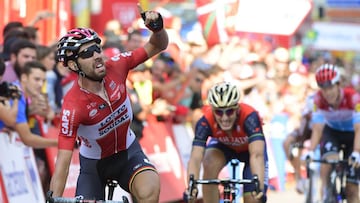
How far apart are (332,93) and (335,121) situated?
97cm

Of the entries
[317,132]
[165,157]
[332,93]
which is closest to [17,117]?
[332,93]

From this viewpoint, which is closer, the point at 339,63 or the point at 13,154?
the point at 13,154

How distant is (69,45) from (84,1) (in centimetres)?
1170

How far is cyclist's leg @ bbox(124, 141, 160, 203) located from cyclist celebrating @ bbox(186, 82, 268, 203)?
1.35 m

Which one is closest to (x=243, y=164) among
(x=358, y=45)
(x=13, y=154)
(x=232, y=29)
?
(x=13, y=154)

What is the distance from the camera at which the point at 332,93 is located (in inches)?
492

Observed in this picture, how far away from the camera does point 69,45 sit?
8055 millimetres

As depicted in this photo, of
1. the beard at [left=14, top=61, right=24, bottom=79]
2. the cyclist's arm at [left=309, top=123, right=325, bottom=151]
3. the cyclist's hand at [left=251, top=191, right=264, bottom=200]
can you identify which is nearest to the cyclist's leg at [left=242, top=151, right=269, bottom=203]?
the cyclist's hand at [left=251, top=191, right=264, bottom=200]

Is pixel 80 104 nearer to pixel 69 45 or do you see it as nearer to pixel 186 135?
pixel 69 45

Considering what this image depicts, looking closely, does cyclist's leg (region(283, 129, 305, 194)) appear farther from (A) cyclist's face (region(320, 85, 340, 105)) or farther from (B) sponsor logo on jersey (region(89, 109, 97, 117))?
(B) sponsor logo on jersey (region(89, 109, 97, 117))

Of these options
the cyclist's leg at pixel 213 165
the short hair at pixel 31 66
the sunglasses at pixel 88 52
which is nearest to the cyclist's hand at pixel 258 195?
the cyclist's leg at pixel 213 165

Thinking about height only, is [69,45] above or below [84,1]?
below

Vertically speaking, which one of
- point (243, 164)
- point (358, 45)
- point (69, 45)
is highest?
point (358, 45)

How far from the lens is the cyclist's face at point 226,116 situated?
9.73m
